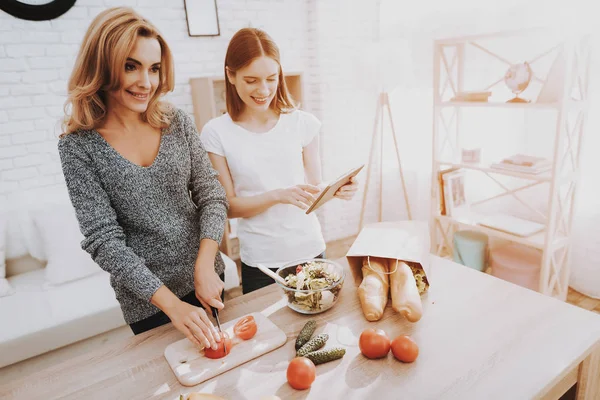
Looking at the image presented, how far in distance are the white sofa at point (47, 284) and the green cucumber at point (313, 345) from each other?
1.69 metres

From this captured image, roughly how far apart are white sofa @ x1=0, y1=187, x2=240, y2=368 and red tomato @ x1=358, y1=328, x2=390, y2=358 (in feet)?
5.90

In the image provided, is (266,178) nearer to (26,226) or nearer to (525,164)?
(525,164)

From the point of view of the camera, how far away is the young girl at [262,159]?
147 cm

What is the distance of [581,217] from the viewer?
260 cm

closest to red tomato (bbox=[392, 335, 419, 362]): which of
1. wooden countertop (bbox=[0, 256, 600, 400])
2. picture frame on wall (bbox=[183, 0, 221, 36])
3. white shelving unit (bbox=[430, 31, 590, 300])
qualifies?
wooden countertop (bbox=[0, 256, 600, 400])

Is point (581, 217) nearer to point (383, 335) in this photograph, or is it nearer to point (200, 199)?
point (383, 335)

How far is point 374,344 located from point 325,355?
0.38 ft

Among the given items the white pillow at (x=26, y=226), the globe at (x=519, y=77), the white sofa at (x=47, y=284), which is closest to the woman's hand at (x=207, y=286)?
the white sofa at (x=47, y=284)

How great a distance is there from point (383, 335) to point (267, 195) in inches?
26.9

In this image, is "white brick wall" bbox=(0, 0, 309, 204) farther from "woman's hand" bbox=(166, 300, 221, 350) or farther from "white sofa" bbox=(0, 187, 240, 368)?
"woman's hand" bbox=(166, 300, 221, 350)

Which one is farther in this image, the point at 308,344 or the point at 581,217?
the point at 581,217

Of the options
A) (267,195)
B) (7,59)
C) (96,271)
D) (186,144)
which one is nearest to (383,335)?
(267,195)

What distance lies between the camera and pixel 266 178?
1.57 metres

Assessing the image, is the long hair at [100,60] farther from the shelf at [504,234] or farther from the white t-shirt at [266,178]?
the shelf at [504,234]
